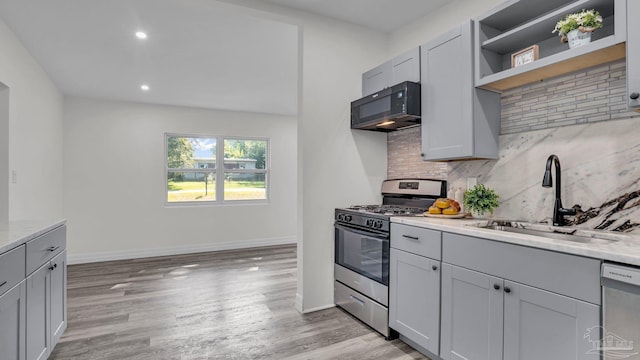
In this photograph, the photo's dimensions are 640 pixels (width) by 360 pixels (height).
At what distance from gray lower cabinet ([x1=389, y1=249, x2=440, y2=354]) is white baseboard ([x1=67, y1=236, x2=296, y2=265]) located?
13.2 ft

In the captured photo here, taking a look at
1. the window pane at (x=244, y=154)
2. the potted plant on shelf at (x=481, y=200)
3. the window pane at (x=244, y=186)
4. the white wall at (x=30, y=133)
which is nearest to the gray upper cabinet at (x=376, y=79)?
the potted plant on shelf at (x=481, y=200)

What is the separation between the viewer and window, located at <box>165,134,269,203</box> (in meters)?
5.64

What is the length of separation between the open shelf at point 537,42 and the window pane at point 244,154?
4614 millimetres

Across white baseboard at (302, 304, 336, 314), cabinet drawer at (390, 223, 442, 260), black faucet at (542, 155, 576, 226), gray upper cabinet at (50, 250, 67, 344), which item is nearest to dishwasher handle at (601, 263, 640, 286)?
black faucet at (542, 155, 576, 226)

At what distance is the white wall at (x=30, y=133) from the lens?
2877 mm

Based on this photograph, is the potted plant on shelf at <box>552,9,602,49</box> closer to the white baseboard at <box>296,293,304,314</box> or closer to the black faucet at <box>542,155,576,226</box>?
the black faucet at <box>542,155,576,226</box>

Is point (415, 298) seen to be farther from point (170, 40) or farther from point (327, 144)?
point (170, 40)

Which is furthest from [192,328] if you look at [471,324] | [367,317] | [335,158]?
[471,324]

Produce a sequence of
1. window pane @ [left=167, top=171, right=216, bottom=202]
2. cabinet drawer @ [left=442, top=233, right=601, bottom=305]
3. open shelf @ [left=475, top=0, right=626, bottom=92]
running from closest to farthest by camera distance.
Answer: cabinet drawer @ [left=442, top=233, right=601, bottom=305]
open shelf @ [left=475, top=0, right=626, bottom=92]
window pane @ [left=167, top=171, right=216, bottom=202]

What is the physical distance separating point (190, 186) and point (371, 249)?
13.7 ft

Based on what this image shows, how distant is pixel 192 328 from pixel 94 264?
3142 millimetres

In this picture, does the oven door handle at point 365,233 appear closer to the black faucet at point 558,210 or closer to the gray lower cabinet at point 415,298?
the gray lower cabinet at point 415,298

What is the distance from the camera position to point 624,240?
1552mm

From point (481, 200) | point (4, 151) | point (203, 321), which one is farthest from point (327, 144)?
point (4, 151)
